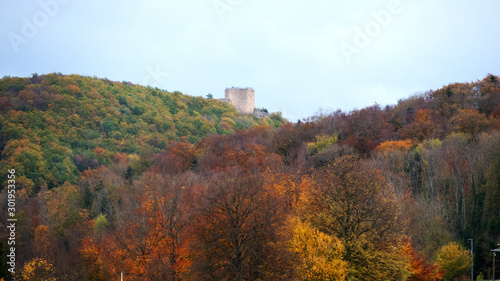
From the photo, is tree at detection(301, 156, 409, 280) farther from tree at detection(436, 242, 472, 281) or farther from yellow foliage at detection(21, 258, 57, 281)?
yellow foliage at detection(21, 258, 57, 281)

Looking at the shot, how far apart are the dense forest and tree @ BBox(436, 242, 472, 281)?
0.10 m

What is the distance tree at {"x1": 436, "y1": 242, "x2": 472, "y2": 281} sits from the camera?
121 ft

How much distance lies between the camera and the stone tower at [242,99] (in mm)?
137500

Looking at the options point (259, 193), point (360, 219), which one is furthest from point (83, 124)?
point (360, 219)

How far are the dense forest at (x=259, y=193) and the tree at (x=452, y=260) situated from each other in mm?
101

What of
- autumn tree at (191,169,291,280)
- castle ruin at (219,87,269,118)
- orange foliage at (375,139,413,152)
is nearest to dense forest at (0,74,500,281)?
autumn tree at (191,169,291,280)

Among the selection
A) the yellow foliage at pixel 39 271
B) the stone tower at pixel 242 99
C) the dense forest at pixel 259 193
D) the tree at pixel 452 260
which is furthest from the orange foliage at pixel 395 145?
the stone tower at pixel 242 99

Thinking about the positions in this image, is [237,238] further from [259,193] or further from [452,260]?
[452,260]

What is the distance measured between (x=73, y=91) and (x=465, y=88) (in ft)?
214

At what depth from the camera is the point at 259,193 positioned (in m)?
29.9

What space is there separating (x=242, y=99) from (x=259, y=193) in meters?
109

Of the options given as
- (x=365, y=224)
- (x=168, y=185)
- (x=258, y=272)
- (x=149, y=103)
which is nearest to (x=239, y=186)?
(x=258, y=272)

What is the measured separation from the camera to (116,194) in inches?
2366

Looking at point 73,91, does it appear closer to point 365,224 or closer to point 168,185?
point 168,185
